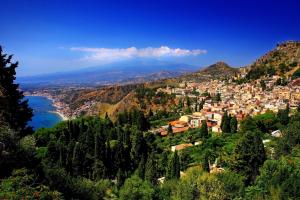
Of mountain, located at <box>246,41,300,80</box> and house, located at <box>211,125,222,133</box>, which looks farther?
mountain, located at <box>246,41,300,80</box>

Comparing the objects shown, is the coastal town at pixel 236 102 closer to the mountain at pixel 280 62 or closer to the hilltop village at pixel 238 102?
the hilltop village at pixel 238 102

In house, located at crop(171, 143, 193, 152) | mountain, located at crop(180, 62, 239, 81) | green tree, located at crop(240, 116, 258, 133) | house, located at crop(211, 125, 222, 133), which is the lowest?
house, located at crop(171, 143, 193, 152)

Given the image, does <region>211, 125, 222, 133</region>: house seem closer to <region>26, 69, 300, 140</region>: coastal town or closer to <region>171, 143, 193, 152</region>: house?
<region>26, 69, 300, 140</region>: coastal town

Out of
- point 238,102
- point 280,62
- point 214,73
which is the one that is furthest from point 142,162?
point 214,73

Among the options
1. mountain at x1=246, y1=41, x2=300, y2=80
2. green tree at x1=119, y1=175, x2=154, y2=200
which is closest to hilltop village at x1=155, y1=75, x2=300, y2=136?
mountain at x1=246, y1=41, x2=300, y2=80

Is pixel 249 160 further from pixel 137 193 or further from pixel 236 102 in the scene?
pixel 236 102

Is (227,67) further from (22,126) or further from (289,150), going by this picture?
(22,126)

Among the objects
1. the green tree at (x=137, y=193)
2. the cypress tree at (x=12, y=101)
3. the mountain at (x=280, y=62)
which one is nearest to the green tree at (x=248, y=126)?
the green tree at (x=137, y=193)
